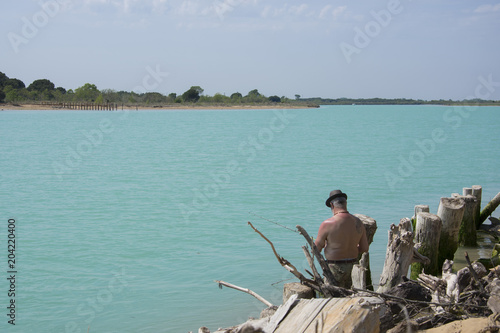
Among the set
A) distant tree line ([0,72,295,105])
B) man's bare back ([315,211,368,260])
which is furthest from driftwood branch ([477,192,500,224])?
distant tree line ([0,72,295,105])

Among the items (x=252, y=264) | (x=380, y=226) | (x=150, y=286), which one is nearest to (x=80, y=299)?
(x=150, y=286)

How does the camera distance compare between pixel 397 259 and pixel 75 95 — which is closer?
pixel 397 259

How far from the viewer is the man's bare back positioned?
262 inches

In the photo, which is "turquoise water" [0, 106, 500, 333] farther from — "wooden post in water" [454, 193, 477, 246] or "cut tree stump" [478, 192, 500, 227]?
"cut tree stump" [478, 192, 500, 227]

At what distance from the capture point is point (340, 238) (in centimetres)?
670

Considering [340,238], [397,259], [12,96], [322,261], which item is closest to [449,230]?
[397,259]

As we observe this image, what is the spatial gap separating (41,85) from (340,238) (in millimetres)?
159887

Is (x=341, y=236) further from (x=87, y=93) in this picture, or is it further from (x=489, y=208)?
(x=87, y=93)

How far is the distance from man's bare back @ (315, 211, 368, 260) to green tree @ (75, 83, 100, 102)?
14636 cm

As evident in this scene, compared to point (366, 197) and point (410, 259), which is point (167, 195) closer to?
point (366, 197)

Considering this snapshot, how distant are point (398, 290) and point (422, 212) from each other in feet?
11.9

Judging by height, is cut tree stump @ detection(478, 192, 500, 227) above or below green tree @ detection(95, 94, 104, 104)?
below

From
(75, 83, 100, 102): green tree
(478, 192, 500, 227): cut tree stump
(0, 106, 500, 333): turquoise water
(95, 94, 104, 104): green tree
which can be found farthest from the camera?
(75, 83, 100, 102): green tree

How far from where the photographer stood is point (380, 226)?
49.4 feet
